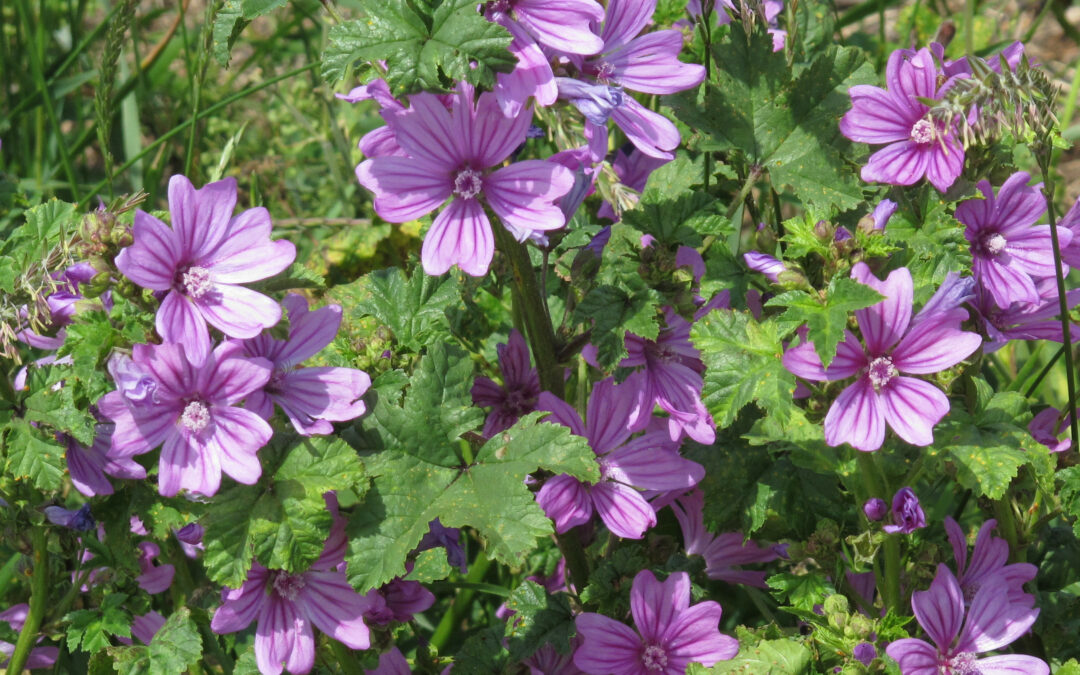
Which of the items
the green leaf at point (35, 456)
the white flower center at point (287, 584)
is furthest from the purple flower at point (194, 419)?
the white flower center at point (287, 584)

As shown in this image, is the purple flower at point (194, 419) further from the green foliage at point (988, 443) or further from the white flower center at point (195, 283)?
the green foliage at point (988, 443)

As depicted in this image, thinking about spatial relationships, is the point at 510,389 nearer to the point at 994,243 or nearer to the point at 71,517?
the point at 71,517

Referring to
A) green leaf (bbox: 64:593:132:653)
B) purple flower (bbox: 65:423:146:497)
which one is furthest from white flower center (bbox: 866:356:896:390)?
green leaf (bbox: 64:593:132:653)

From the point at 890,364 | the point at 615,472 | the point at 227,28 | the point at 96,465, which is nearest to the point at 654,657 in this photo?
the point at 615,472

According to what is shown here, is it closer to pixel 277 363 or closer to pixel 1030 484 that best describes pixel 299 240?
pixel 277 363

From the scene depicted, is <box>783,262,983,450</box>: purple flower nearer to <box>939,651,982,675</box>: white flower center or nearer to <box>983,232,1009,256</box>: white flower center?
<box>983,232,1009,256</box>: white flower center

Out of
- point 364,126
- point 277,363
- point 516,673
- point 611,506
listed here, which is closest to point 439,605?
point 516,673
